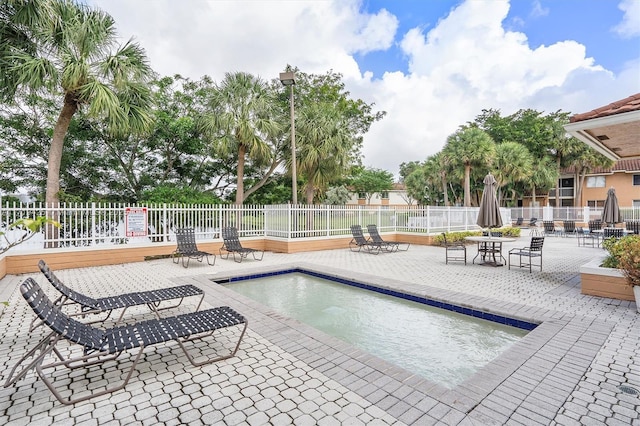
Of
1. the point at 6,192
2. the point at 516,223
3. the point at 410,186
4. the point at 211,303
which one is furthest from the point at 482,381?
the point at 410,186

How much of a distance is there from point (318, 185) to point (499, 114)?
33.9 metres

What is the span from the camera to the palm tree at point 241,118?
13414mm

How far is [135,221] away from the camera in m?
9.65

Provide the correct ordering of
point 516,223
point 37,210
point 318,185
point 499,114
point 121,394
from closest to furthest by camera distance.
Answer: point 121,394, point 37,210, point 318,185, point 516,223, point 499,114

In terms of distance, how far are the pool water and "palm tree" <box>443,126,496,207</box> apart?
18310 mm

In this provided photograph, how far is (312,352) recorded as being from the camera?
3.51 meters

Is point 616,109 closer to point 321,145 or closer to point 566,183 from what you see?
point 321,145

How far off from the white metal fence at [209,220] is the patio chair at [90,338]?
3902mm

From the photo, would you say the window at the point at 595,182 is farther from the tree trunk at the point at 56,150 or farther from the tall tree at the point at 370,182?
the tree trunk at the point at 56,150

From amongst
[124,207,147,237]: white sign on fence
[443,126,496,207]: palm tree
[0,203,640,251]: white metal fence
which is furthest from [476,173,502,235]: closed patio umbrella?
[443,126,496,207]: palm tree

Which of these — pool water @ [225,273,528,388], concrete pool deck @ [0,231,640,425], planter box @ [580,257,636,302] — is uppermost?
planter box @ [580,257,636,302]

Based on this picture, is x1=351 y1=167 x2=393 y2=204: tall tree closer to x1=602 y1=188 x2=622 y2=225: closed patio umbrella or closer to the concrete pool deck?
x1=602 y1=188 x2=622 y2=225: closed patio umbrella

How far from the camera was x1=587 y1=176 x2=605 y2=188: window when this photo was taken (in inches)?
1366

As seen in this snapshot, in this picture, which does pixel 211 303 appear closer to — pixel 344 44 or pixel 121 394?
pixel 121 394
